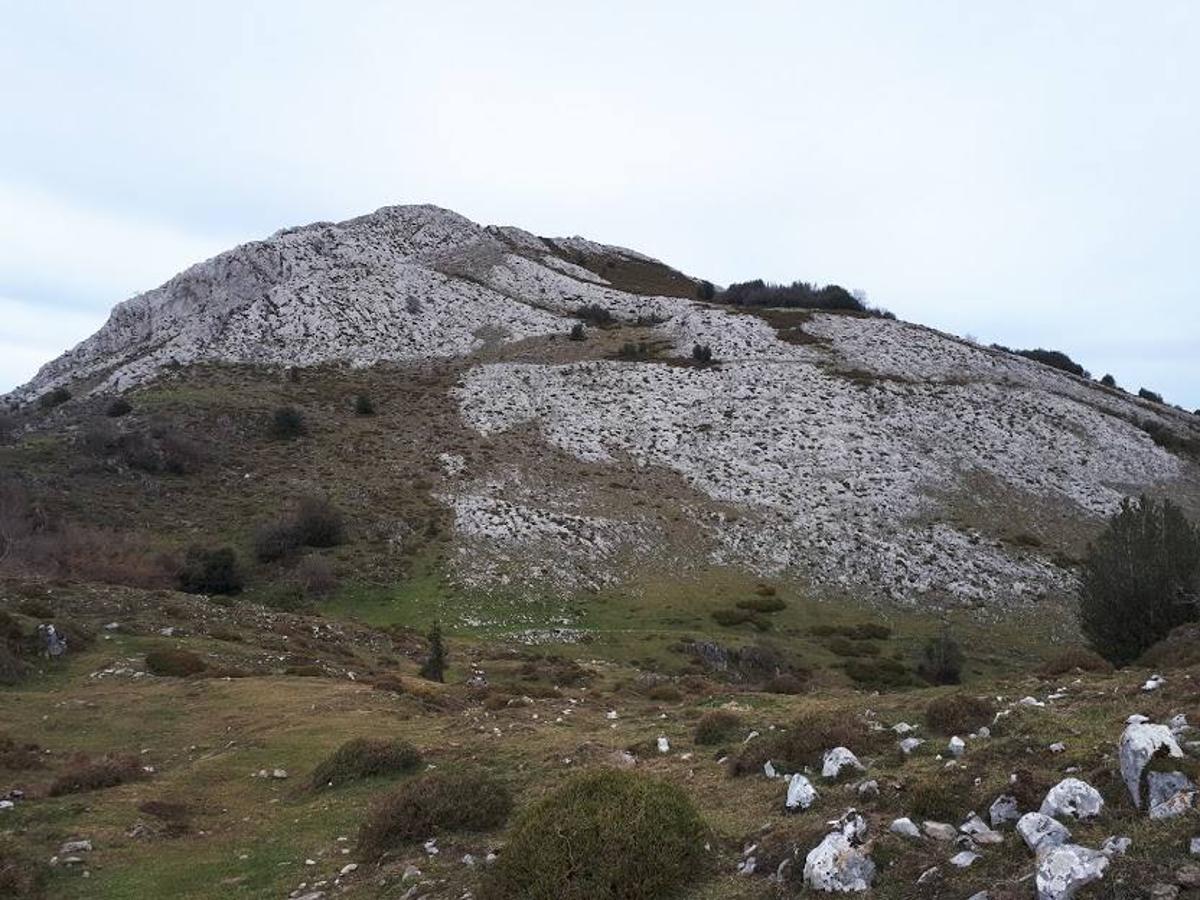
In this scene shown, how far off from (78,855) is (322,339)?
76.7m

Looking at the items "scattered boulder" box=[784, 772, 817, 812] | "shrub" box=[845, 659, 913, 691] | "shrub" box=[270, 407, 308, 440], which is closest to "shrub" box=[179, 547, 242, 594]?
"shrub" box=[270, 407, 308, 440]

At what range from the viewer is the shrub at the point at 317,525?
48781mm

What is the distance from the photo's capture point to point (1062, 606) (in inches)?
1987

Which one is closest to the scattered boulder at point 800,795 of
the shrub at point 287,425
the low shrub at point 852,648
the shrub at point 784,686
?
the shrub at point 784,686

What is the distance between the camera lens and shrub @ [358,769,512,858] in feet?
42.1

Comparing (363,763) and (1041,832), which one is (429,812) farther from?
(1041,832)

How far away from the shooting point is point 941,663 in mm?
39406

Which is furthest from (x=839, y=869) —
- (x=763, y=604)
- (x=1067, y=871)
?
(x=763, y=604)

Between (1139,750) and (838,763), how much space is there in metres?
4.38

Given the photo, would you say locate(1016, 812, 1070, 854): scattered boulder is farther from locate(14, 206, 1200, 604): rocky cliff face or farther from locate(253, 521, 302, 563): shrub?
locate(253, 521, 302, 563): shrub

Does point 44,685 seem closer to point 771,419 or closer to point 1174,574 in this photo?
point 1174,574

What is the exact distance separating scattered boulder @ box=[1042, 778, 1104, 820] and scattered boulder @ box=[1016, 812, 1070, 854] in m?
0.24

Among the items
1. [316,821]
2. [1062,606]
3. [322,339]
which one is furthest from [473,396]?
[316,821]

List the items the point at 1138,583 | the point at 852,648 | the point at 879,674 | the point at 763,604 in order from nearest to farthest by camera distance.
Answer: the point at 1138,583 < the point at 879,674 < the point at 852,648 < the point at 763,604
